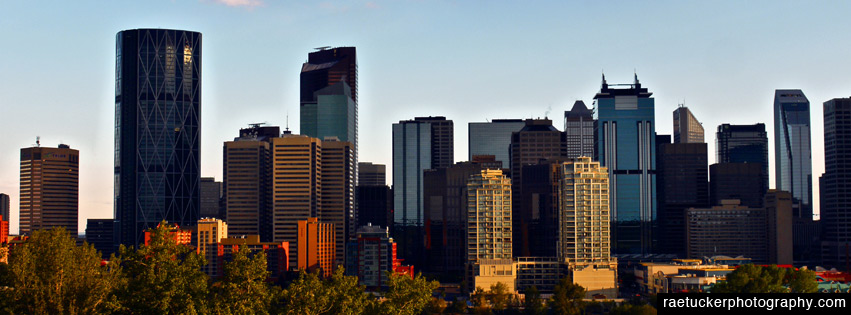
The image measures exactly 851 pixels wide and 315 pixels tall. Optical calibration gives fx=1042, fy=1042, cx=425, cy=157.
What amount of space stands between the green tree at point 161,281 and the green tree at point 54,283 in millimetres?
2017

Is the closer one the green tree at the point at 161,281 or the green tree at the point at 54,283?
the green tree at the point at 161,281

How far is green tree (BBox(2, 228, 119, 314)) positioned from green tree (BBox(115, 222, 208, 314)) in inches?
79.4

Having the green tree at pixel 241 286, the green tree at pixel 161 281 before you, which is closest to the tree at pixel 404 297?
the green tree at pixel 241 286

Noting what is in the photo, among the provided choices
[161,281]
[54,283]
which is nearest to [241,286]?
[161,281]

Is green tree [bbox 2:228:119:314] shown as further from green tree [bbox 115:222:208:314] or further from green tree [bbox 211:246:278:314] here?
green tree [bbox 211:246:278:314]

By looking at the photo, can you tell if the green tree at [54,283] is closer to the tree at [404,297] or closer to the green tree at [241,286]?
the green tree at [241,286]

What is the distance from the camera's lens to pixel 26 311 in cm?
8262

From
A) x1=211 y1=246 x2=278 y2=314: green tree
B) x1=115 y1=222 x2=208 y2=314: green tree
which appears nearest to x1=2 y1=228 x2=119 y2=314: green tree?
x1=115 y1=222 x2=208 y2=314: green tree

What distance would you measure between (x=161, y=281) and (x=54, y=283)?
10191 millimetres

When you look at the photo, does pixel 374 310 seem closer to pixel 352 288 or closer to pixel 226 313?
pixel 352 288

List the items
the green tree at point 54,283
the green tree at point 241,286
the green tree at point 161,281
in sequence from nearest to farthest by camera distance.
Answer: the green tree at point 241,286 → the green tree at point 161,281 → the green tree at point 54,283

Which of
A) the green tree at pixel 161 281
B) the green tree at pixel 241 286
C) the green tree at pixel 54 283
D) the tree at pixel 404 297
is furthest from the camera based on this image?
the tree at pixel 404 297

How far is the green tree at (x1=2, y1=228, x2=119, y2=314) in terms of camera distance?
3182 inches

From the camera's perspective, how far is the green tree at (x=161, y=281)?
7844 cm
